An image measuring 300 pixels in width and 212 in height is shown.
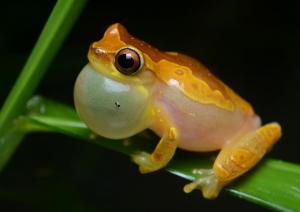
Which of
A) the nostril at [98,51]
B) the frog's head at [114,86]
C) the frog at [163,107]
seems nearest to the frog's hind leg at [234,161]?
the frog at [163,107]

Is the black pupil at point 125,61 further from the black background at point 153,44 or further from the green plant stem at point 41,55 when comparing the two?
the black background at point 153,44

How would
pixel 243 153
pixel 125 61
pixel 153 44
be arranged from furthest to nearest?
pixel 153 44, pixel 243 153, pixel 125 61

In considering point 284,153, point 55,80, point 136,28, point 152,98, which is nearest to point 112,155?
point 55,80

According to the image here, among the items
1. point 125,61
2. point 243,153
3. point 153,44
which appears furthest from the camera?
point 153,44

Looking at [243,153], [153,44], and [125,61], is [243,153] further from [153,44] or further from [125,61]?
[153,44]

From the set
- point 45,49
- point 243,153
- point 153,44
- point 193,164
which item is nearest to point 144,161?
point 193,164

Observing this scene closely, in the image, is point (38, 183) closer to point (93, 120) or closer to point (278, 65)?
point (93, 120)
